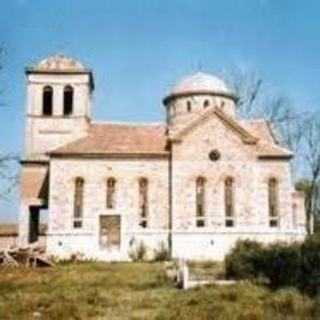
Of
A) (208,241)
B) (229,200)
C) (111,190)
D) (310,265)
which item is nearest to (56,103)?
(111,190)

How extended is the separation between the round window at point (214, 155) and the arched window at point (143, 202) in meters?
4.19

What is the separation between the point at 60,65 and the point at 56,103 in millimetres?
2650

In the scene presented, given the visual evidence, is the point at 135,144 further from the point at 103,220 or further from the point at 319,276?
the point at 319,276

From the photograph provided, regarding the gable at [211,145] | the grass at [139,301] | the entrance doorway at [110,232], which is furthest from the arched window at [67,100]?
the grass at [139,301]

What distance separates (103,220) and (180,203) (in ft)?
15.5

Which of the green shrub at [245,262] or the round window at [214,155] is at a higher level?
the round window at [214,155]

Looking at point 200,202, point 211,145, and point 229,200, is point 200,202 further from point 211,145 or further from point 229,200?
point 211,145

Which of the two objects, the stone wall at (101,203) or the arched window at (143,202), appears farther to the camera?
the arched window at (143,202)

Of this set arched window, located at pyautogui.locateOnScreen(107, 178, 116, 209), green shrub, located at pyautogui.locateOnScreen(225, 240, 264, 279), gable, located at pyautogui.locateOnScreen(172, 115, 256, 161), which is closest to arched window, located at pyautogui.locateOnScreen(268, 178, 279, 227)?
gable, located at pyautogui.locateOnScreen(172, 115, 256, 161)

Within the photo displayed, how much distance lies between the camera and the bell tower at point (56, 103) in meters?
47.3

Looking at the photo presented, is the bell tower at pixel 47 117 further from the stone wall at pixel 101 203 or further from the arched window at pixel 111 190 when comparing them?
the arched window at pixel 111 190

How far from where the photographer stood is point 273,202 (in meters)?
44.7

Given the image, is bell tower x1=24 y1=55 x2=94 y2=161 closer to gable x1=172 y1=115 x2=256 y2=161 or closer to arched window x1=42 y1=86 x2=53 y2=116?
arched window x1=42 y1=86 x2=53 y2=116

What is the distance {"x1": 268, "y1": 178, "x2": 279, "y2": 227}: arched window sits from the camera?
145 ft
